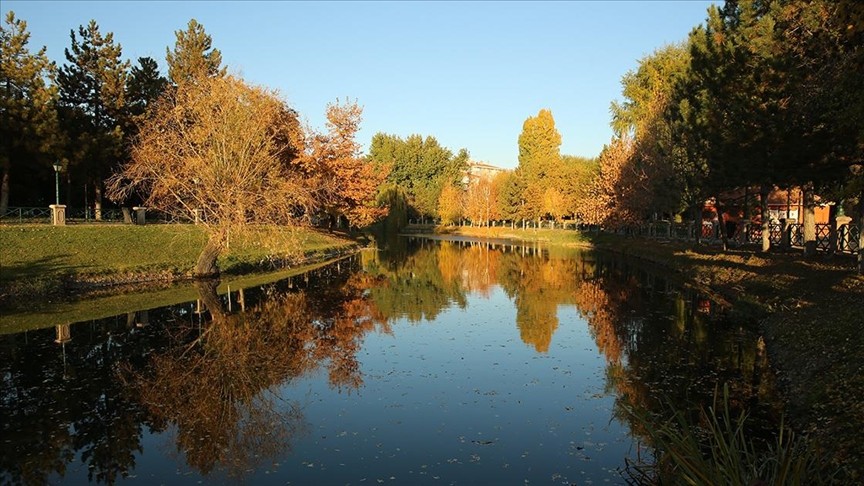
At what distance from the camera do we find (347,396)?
1322 centimetres

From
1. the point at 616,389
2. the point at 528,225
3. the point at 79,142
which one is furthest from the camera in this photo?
the point at 528,225

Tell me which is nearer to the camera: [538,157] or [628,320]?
[628,320]

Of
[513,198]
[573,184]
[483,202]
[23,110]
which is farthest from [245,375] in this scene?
[483,202]

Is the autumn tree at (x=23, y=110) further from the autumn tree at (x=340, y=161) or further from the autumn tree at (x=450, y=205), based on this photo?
the autumn tree at (x=450, y=205)

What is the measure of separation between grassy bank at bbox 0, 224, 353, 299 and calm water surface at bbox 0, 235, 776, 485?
548cm

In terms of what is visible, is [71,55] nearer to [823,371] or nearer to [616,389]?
[616,389]

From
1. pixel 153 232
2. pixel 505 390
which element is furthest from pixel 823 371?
pixel 153 232

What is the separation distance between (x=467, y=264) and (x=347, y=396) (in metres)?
32.6

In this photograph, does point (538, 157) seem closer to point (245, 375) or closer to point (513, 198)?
point (513, 198)

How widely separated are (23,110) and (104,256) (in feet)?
57.0

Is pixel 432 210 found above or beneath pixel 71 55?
beneath

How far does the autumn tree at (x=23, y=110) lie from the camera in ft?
133

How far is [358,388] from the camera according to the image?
1382cm

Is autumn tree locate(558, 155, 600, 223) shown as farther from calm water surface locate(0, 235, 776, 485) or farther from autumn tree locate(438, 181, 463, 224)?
calm water surface locate(0, 235, 776, 485)
